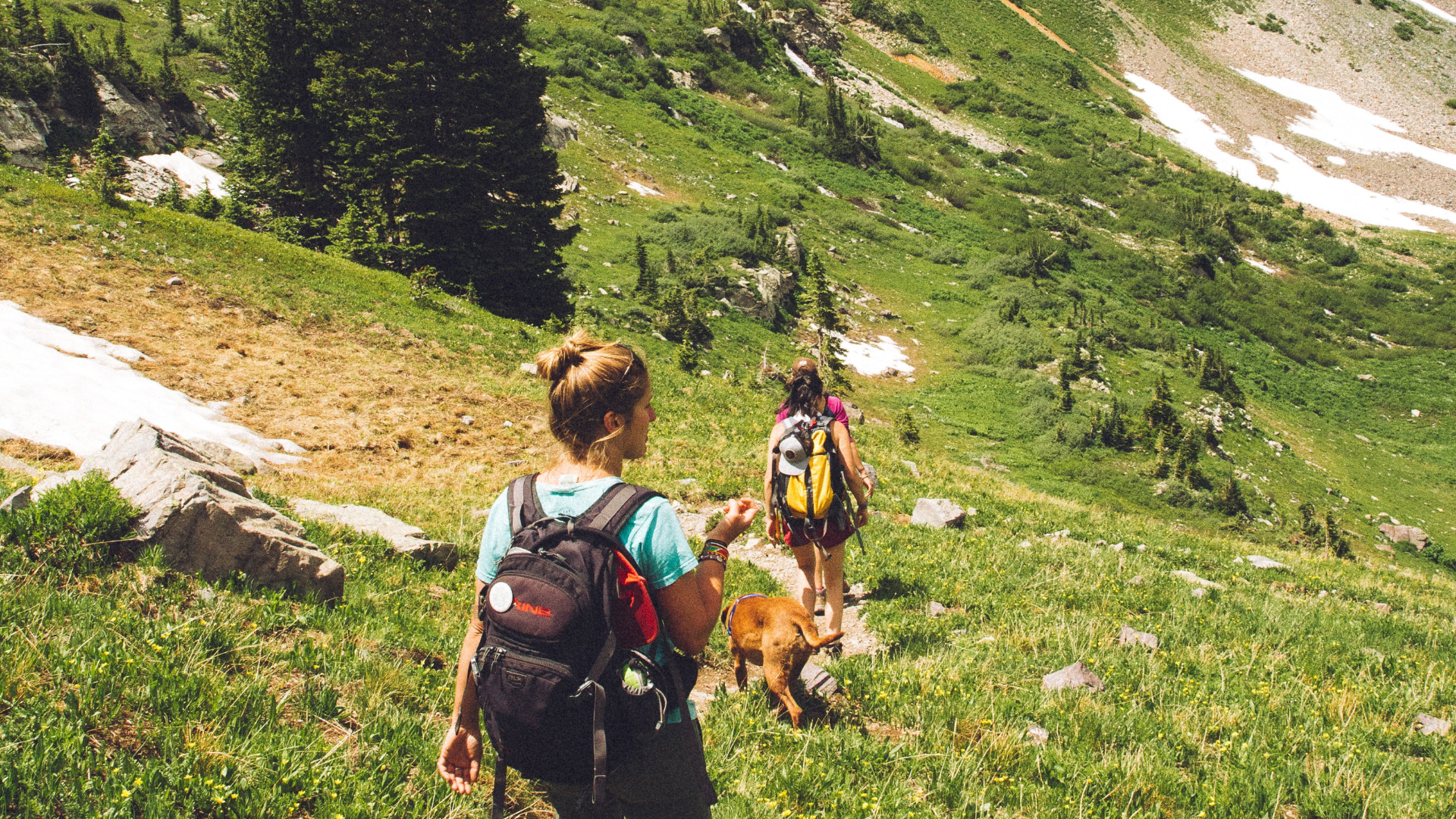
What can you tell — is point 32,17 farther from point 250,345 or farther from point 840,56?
point 840,56

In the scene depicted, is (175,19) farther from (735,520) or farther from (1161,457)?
(1161,457)

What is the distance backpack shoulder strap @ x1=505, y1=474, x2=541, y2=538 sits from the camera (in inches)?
84.8

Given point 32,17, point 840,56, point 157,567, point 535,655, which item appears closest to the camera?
point 535,655

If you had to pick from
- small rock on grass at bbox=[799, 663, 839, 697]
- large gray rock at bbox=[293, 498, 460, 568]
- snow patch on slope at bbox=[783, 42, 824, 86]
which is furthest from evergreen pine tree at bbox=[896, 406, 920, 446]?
snow patch on slope at bbox=[783, 42, 824, 86]

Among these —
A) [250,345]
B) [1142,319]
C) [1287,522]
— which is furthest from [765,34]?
[250,345]

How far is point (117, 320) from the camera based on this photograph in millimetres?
11766

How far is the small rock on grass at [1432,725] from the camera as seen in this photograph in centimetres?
461

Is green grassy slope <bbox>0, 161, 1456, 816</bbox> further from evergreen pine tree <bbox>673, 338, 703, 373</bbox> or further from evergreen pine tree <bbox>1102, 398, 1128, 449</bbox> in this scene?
evergreen pine tree <bbox>1102, 398, 1128, 449</bbox>

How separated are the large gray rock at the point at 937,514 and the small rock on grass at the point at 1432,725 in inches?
203

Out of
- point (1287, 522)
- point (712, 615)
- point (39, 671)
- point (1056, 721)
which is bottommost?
point (1287, 522)

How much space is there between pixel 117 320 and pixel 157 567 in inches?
430

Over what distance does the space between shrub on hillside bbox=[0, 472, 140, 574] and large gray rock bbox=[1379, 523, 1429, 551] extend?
32.2 metres

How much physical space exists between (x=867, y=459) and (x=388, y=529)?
931cm

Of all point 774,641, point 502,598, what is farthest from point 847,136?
point 502,598
